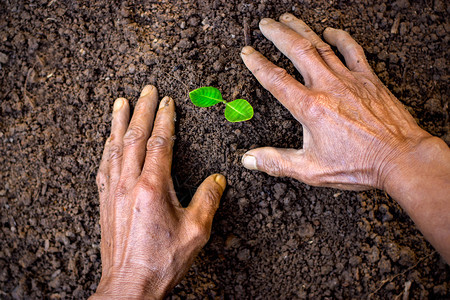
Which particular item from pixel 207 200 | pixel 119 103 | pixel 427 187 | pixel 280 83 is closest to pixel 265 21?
pixel 280 83

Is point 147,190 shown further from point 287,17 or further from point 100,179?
point 287,17

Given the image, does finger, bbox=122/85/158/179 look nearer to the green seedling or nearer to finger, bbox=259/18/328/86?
the green seedling

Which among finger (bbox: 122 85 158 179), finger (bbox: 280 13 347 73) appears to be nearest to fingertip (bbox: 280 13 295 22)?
finger (bbox: 280 13 347 73)

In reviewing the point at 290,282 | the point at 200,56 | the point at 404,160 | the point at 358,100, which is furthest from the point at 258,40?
the point at 290,282

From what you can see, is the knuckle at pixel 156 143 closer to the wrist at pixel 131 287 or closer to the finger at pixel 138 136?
the finger at pixel 138 136

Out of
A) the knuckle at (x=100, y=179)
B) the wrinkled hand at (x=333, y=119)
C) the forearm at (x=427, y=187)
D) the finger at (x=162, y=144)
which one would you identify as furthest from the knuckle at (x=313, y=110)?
the knuckle at (x=100, y=179)

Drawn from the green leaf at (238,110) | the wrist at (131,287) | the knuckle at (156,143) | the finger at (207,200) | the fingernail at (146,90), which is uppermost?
the green leaf at (238,110)
